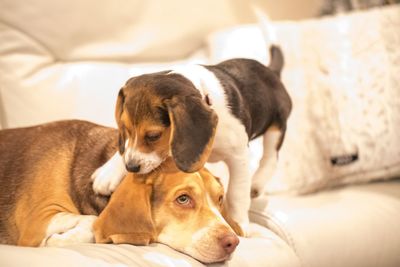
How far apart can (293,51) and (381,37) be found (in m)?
0.37

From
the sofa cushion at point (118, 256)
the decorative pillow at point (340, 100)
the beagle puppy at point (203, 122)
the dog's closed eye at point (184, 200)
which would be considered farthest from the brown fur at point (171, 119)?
the decorative pillow at point (340, 100)

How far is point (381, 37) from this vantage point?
7.06 ft

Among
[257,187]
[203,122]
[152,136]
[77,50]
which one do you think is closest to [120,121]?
[152,136]

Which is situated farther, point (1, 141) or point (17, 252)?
point (1, 141)

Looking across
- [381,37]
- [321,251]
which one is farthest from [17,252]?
[381,37]

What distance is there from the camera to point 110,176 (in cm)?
128

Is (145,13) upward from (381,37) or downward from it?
upward

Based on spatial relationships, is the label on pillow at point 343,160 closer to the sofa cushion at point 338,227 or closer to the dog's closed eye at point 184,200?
the sofa cushion at point 338,227

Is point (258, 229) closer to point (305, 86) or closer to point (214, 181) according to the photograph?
point (214, 181)

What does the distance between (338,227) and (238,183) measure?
1.54ft

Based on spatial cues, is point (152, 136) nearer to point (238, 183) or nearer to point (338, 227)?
point (238, 183)

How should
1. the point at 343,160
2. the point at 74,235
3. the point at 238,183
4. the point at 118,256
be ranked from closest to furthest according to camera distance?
the point at 118,256 → the point at 74,235 → the point at 238,183 → the point at 343,160

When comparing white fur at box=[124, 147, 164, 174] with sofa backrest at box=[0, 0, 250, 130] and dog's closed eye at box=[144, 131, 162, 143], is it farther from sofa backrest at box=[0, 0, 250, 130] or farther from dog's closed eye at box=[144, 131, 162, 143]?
sofa backrest at box=[0, 0, 250, 130]

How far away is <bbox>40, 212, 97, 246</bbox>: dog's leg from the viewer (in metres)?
1.21
